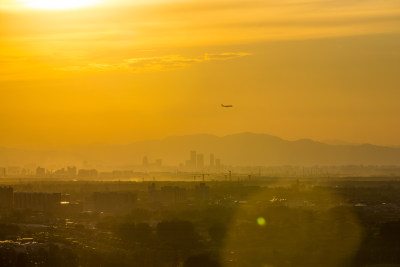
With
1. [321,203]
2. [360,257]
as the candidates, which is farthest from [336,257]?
[321,203]

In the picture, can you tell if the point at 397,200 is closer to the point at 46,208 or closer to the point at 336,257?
the point at 46,208

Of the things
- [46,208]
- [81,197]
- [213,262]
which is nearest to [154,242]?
[213,262]

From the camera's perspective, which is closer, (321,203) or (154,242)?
(154,242)

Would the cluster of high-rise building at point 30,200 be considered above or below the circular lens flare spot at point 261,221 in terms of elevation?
above

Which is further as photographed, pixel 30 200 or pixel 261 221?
pixel 30 200

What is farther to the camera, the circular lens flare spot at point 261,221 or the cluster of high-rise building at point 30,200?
the cluster of high-rise building at point 30,200

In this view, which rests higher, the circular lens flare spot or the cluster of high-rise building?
the cluster of high-rise building

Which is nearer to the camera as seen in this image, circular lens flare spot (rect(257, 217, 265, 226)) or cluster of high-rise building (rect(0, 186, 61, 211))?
circular lens flare spot (rect(257, 217, 265, 226))

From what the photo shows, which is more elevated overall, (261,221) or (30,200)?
(30,200)

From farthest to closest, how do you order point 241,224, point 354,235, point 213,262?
1. point 241,224
2. point 354,235
3. point 213,262

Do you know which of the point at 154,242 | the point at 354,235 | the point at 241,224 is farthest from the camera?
the point at 241,224

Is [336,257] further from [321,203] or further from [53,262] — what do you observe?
[321,203]
